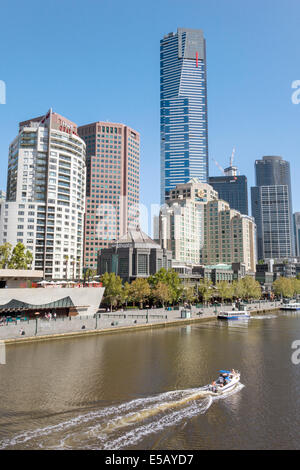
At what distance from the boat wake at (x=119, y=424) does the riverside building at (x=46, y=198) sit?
4806 inches

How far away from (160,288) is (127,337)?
40816 mm

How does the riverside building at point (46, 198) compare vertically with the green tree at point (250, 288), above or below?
above

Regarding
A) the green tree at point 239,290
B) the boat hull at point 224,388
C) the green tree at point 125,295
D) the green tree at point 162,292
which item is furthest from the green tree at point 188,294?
the boat hull at point 224,388

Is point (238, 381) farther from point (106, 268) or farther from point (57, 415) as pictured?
point (106, 268)

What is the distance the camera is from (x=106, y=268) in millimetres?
130125

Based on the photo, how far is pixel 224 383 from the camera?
36375 millimetres

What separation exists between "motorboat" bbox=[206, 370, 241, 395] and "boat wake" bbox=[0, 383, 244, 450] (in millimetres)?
725

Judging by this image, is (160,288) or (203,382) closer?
(203,382)

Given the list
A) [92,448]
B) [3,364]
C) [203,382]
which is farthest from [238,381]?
[3,364]

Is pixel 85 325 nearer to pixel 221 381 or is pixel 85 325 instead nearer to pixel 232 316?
pixel 221 381

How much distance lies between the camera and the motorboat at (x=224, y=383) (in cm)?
3522

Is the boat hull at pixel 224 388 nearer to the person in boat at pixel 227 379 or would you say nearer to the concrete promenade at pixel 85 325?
the person in boat at pixel 227 379

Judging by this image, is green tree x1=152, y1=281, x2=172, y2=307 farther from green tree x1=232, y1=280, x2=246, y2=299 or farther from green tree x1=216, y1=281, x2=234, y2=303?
green tree x1=232, y1=280, x2=246, y2=299

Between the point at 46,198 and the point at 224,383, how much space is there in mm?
132505
